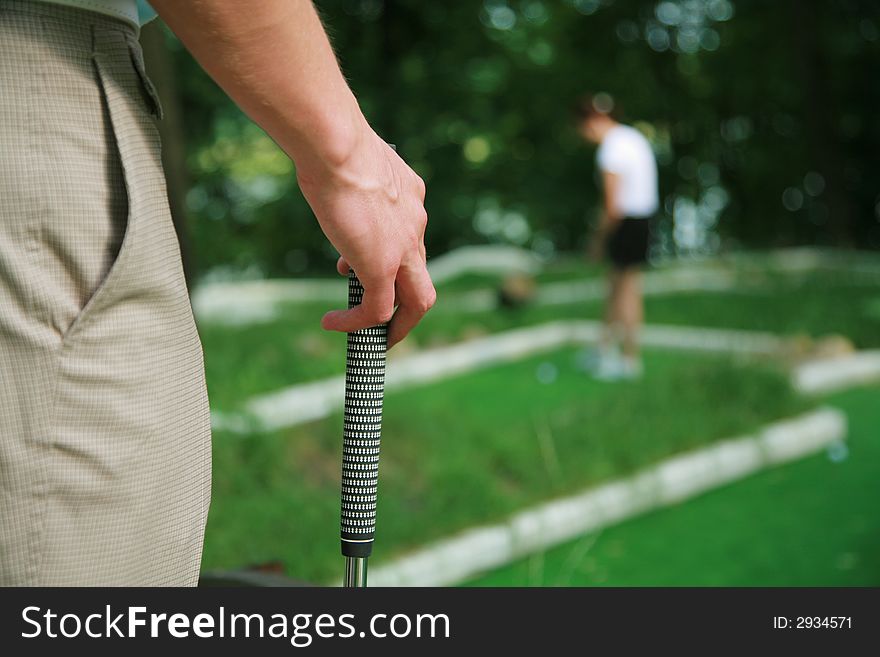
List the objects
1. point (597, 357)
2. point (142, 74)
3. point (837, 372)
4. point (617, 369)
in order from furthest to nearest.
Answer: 1. point (597, 357)
2. point (617, 369)
3. point (837, 372)
4. point (142, 74)

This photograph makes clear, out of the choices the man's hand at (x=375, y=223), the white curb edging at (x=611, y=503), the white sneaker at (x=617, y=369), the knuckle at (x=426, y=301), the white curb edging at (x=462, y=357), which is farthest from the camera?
the white sneaker at (x=617, y=369)

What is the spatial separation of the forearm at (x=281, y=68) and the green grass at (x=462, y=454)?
2735mm

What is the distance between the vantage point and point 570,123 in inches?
624

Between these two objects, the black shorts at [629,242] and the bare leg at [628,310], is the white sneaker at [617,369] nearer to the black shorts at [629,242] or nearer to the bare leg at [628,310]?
the bare leg at [628,310]

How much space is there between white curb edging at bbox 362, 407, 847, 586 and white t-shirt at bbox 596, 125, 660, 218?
6.97ft

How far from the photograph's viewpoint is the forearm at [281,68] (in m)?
0.94

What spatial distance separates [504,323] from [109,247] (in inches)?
303

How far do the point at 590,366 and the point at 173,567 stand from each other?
6247 mm

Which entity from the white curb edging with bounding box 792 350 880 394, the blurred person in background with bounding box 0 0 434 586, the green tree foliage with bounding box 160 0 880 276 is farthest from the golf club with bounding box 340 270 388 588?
the green tree foliage with bounding box 160 0 880 276

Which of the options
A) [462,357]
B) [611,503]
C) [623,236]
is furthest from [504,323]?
[611,503]

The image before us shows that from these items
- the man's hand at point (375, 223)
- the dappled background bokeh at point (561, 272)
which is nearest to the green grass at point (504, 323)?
the dappled background bokeh at point (561, 272)

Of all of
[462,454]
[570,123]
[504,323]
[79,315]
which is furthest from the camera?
[570,123]

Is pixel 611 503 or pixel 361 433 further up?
pixel 361 433

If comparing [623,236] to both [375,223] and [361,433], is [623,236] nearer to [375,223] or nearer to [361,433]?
[361,433]
